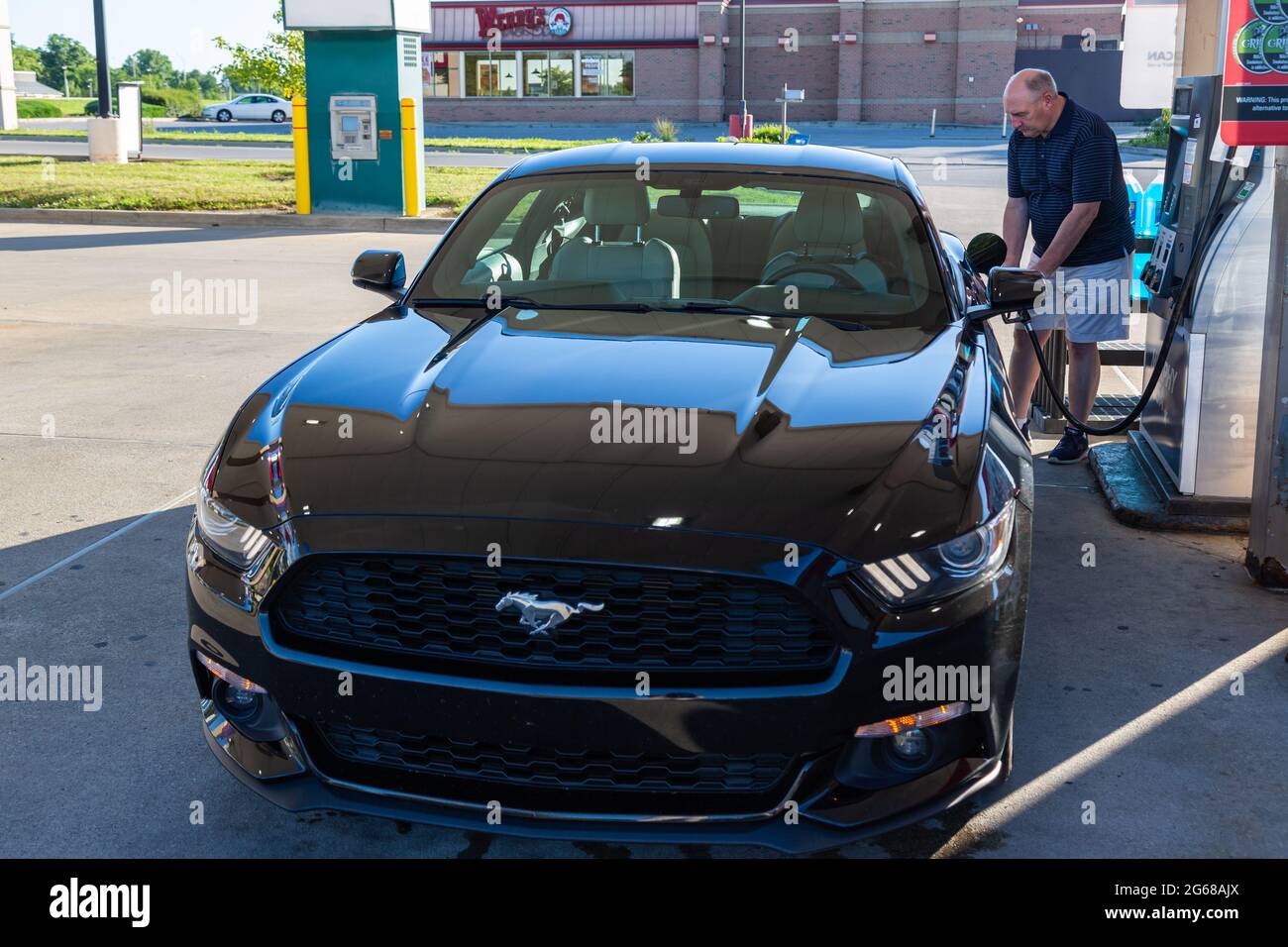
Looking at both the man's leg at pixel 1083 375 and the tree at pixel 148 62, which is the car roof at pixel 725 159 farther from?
the tree at pixel 148 62

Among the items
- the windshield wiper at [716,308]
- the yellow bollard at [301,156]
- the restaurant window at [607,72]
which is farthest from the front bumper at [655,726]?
the restaurant window at [607,72]

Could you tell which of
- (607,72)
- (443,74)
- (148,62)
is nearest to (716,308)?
(607,72)

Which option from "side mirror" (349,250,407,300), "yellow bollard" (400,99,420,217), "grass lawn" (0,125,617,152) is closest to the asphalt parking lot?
"side mirror" (349,250,407,300)

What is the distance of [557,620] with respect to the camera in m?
2.61

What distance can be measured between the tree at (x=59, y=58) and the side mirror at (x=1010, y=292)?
467 ft

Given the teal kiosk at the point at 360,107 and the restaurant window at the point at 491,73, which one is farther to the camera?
the restaurant window at the point at 491,73

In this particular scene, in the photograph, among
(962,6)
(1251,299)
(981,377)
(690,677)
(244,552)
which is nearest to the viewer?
(690,677)

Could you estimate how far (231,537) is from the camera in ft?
9.53

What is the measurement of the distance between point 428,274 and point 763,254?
1.11 metres

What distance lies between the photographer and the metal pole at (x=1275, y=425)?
15.3 ft

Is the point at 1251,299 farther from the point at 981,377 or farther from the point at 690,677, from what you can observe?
the point at 690,677

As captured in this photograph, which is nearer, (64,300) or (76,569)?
(76,569)

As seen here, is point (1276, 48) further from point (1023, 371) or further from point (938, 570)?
point (938, 570)
